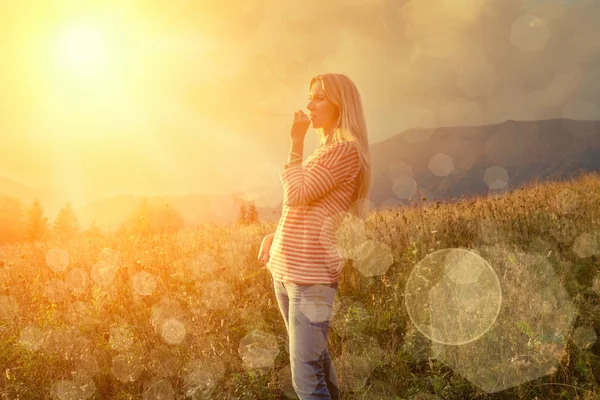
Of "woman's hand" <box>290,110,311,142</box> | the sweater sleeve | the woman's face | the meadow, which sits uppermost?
the woman's face

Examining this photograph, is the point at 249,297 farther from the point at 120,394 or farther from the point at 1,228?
the point at 1,228

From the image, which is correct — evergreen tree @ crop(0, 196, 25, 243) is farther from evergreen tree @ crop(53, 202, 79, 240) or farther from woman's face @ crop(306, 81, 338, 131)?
woman's face @ crop(306, 81, 338, 131)

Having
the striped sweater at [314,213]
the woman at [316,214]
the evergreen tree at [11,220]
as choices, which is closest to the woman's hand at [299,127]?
the woman at [316,214]

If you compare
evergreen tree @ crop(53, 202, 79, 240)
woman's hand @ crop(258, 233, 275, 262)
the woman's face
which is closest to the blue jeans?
woman's hand @ crop(258, 233, 275, 262)

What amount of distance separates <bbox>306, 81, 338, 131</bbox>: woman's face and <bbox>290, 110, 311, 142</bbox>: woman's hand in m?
0.07

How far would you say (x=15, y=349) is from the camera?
4.75m

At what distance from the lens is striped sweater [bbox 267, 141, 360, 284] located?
2338mm

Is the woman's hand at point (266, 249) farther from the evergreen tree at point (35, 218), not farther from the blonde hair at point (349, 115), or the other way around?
the evergreen tree at point (35, 218)

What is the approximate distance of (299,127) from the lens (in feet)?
8.10

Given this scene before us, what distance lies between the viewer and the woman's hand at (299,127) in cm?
246

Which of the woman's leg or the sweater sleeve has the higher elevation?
the sweater sleeve

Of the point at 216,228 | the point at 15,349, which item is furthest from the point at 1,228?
the point at 15,349

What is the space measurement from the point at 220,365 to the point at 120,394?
3.19 ft

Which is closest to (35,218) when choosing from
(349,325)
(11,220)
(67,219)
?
(11,220)
